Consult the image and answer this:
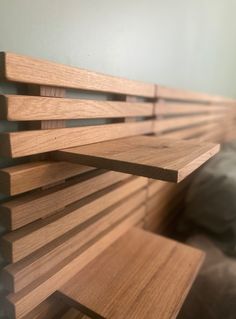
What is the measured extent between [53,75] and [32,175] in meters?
0.18

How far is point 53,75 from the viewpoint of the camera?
0.47 metres

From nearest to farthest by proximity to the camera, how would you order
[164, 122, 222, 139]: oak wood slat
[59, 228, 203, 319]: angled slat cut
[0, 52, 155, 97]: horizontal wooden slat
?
[0, 52, 155, 97]: horizontal wooden slat
[59, 228, 203, 319]: angled slat cut
[164, 122, 222, 139]: oak wood slat

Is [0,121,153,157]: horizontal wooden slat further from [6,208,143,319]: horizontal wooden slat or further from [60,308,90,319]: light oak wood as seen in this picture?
[60,308,90,319]: light oak wood

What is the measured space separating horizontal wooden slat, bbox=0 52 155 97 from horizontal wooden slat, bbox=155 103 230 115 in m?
0.25

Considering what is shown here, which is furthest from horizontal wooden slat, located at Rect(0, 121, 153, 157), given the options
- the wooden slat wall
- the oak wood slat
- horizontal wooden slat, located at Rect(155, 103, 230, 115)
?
the oak wood slat

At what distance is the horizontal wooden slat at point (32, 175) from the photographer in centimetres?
44

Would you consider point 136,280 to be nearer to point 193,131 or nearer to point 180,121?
point 180,121

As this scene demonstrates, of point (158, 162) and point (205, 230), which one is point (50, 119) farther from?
point (205, 230)

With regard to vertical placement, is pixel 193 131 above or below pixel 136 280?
above

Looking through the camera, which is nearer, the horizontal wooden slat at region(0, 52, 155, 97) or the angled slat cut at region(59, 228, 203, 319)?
the horizontal wooden slat at region(0, 52, 155, 97)

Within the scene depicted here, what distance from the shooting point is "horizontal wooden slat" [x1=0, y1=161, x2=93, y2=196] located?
44 centimetres

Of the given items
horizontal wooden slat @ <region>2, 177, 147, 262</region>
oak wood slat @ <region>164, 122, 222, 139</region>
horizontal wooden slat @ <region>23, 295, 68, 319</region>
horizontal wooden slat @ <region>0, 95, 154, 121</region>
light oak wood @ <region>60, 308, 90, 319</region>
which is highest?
horizontal wooden slat @ <region>0, 95, 154, 121</region>

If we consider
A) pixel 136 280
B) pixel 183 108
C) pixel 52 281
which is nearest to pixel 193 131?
pixel 183 108

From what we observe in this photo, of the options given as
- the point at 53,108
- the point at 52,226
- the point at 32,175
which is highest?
the point at 53,108
